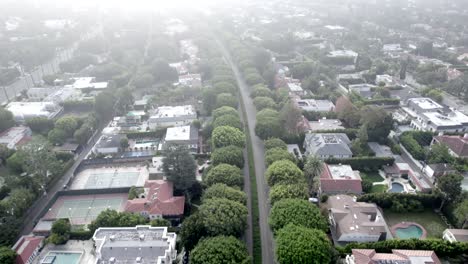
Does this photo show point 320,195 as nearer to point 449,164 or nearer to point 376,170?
point 376,170

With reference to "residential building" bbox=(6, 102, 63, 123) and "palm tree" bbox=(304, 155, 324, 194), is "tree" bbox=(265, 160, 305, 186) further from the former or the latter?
"residential building" bbox=(6, 102, 63, 123)

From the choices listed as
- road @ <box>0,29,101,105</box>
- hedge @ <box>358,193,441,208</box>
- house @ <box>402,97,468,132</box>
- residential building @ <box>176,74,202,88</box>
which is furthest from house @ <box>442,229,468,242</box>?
road @ <box>0,29,101,105</box>

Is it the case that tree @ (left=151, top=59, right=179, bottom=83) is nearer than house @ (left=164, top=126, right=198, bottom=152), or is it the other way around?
→ house @ (left=164, top=126, right=198, bottom=152)

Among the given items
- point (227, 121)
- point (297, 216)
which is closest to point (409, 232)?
point (297, 216)

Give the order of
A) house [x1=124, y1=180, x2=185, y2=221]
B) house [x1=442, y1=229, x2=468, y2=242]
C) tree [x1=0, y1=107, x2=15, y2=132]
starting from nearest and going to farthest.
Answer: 1. house [x1=442, y1=229, x2=468, y2=242]
2. house [x1=124, y1=180, x2=185, y2=221]
3. tree [x1=0, y1=107, x2=15, y2=132]

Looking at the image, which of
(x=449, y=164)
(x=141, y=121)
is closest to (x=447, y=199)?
(x=449, y=164)

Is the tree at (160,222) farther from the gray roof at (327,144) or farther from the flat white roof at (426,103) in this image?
the flat white roof at (426,103)

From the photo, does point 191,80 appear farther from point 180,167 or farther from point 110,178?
point 180,167
